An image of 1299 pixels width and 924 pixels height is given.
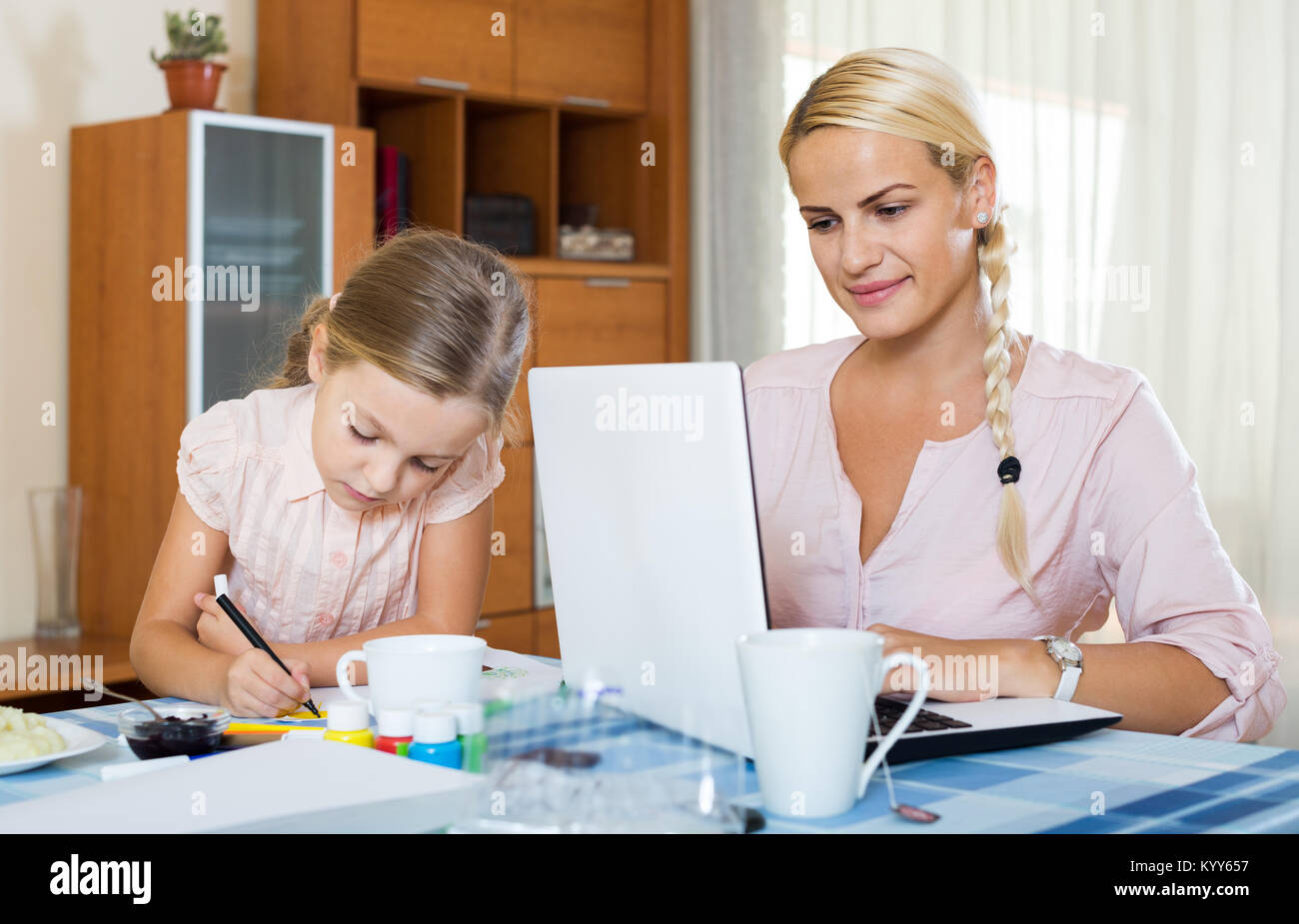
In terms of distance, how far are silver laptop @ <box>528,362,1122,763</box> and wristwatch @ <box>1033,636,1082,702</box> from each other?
1.5 inches

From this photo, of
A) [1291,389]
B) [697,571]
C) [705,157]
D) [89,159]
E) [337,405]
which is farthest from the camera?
[705,157]

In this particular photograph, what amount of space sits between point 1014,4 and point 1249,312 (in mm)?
966

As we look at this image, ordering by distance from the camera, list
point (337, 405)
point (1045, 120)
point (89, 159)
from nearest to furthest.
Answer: point (337, 405), point (89, 159), point (1045, 120)

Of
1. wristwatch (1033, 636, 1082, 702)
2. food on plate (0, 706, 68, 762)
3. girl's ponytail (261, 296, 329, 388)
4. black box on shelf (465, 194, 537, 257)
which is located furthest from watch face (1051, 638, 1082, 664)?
black box on shelf (465, 194, 537, 257)

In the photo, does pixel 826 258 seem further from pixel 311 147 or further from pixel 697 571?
pixel 311 147

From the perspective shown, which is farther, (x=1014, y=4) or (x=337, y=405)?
(x=1014, y=4)

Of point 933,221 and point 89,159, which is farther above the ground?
point 89,159

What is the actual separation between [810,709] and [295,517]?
0.92 metres

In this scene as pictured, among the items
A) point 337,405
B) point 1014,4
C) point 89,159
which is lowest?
point 337,405

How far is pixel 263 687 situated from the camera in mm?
1164

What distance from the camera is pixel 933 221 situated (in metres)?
1.45

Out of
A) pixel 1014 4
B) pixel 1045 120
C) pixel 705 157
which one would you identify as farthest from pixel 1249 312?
pixel 705 157

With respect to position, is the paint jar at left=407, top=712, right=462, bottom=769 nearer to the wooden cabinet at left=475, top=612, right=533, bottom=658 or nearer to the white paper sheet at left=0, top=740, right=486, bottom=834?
the white paper sheet at left=0, top=740, right=486, bottom=834

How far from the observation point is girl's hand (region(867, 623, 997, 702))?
1152mm
